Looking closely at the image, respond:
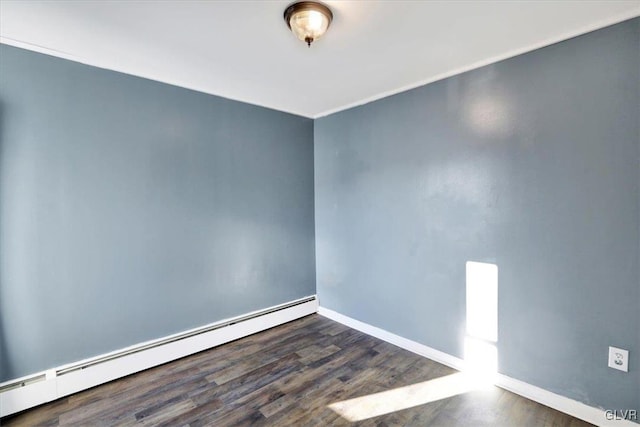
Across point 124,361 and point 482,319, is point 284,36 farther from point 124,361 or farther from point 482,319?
point 124,361

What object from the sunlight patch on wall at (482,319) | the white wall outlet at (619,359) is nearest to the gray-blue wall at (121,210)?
the sunlight patch on wall at (482,319)

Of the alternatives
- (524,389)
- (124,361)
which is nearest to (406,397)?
(524,389)

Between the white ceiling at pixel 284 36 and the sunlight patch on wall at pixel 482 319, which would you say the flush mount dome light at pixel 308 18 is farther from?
the sunlight patch on wall at pixel 482 319

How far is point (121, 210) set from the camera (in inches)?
93.4

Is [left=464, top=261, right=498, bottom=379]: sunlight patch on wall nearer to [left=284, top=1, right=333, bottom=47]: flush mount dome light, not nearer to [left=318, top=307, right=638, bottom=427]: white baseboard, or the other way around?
[left=318, top=307, right=638, bottom=427]: white baseboard

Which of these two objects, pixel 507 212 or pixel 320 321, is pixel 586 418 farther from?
pixel 320 321

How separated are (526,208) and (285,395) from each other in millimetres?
2259

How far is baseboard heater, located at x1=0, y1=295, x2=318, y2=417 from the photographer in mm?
1963

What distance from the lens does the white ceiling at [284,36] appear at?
5.36 feet

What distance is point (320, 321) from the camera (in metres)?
3.46

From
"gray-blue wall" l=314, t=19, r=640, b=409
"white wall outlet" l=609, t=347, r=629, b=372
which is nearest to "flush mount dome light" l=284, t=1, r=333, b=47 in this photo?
"gray-blue wall" l=314, t=19, r=640, b=409

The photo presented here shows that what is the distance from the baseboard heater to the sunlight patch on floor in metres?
1.40

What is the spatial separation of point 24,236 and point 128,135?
1.02 metres

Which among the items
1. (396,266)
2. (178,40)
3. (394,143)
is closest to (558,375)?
(396,266)
